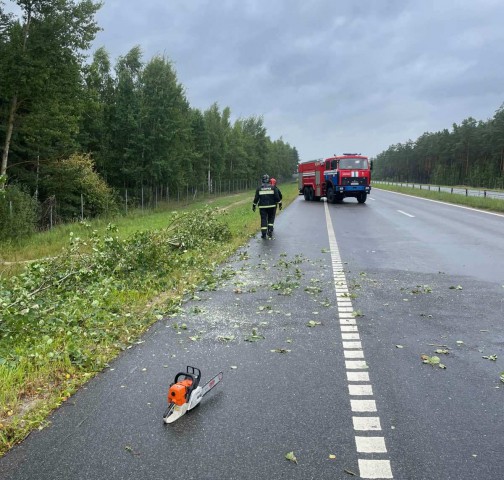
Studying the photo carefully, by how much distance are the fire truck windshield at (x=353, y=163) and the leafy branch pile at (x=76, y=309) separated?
19.6 m

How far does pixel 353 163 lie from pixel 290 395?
26.3m

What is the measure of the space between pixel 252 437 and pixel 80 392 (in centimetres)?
161

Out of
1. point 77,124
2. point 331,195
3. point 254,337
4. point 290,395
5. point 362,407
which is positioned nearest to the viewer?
point 362,407

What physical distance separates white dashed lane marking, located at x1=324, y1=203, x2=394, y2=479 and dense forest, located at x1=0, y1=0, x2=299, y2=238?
864cm

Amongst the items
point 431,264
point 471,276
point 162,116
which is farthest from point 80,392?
point 162,116

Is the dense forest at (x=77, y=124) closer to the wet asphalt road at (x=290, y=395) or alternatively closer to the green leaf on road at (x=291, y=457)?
the wet asphalt road at (x=290, y=395)

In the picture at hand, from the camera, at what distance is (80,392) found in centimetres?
387

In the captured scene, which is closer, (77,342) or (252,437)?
(252,437)

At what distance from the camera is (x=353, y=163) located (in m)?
28.6

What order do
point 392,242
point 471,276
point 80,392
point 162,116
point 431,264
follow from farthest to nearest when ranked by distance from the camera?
point 162,116 < point 392,242 < point 431,264 < point 471,276 < point 80,392

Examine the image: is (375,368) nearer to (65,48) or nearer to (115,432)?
(115,432)

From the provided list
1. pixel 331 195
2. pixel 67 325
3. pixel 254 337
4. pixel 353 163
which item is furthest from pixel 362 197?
pixel 67 325

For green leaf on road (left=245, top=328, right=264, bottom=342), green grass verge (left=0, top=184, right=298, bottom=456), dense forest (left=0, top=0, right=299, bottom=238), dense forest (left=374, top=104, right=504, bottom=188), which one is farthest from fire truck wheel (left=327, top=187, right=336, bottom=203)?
dense forest (left=374, top=104, right=504, bottom=188)

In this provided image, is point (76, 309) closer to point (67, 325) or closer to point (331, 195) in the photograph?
point (67, 325)
